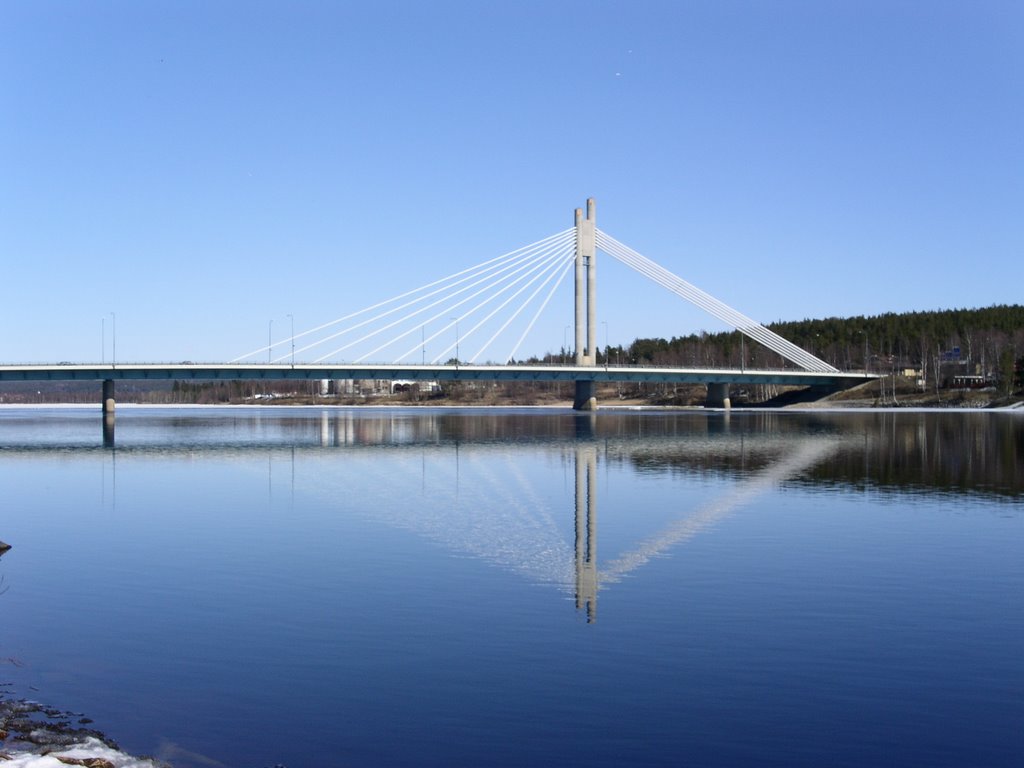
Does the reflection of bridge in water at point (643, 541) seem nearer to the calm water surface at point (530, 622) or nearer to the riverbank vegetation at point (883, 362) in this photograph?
the calm water surface at point (530, 622)

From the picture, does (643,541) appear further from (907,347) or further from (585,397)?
(907,347)

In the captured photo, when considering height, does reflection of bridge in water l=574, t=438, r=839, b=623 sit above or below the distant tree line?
below

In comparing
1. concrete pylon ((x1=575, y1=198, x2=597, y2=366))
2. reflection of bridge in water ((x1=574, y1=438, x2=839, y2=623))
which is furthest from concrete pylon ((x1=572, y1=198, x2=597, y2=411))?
reflection of bridge in water ((x1=574, y1=438, x2=839, y2=623))

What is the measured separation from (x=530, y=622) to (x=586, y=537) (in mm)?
8603

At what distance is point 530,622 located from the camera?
14.9 metres

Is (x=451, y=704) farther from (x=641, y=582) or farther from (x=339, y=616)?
(x=641, y=582)

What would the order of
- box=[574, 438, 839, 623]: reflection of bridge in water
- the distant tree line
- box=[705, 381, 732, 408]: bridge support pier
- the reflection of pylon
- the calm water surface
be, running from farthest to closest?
the distant tree line
box=[705, 381, 732, 408]: bridge support pier
box=[574, 438, 839, 623]: reflection of bridge in water
the reflection of pylon
the calm water surface

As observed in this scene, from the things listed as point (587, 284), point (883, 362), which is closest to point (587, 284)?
point (587, 284)

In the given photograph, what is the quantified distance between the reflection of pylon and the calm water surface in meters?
0.14

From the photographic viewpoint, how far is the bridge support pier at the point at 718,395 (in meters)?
130

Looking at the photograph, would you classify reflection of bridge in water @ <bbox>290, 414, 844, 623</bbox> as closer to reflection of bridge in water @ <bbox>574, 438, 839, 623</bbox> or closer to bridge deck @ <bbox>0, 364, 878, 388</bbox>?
reflection of bridge in water @ <bbox>574, 438, 839, 623</bbox>

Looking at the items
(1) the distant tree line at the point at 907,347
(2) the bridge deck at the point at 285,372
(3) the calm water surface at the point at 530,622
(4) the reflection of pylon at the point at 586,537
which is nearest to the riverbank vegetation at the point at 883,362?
(1) the distant tree line at the point at 907,347

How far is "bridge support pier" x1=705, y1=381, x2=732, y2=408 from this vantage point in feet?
425

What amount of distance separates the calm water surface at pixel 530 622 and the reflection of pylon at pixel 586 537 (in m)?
0.14
